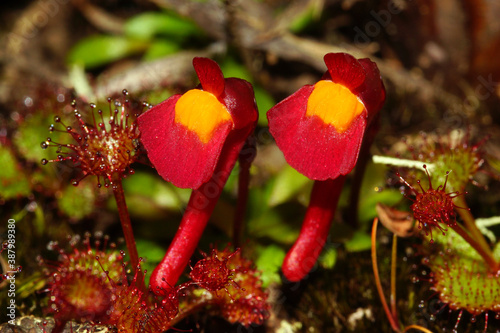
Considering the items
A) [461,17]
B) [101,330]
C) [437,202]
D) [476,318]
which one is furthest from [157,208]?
[461,17]

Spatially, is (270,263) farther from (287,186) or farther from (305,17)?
(305,17)

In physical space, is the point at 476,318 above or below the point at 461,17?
below

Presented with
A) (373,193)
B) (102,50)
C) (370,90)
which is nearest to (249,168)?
(370,90)

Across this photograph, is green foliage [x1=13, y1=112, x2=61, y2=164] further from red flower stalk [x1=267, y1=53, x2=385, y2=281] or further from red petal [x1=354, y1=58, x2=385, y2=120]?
red petal [x1=354, y1=58, x2=385, y2=120]

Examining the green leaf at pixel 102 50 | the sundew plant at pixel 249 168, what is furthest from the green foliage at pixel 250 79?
the green leaf at pixel 102 50

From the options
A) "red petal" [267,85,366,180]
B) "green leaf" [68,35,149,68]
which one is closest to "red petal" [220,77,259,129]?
"red petal" [267,85,366,180]

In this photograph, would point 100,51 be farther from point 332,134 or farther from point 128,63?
point 332,134
